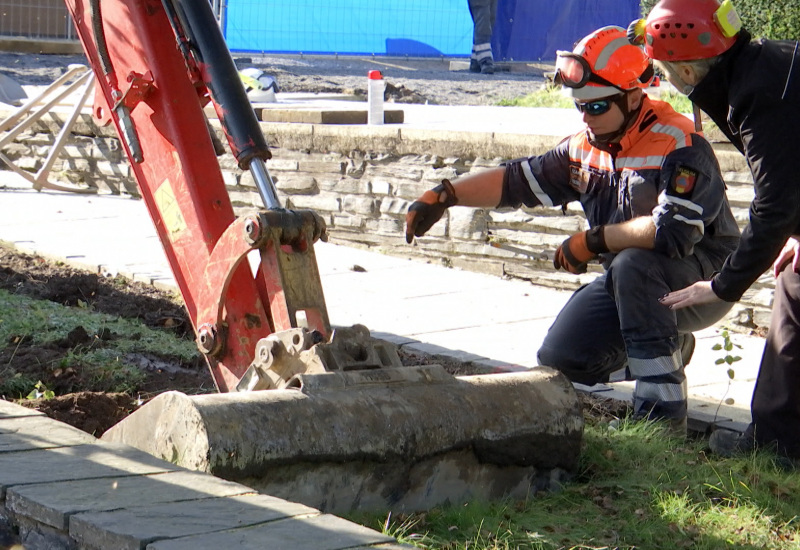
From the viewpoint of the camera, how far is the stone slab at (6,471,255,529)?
2520 millimetres

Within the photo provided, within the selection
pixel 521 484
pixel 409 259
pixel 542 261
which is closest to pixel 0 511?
pixel 521 484

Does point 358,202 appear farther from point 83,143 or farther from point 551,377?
point 551,377

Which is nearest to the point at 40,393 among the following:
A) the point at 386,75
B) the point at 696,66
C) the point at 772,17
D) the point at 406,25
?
the point at 696,66

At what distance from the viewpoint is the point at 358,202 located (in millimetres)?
8352

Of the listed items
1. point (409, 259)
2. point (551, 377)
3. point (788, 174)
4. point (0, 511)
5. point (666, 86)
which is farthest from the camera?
point (666, 86)

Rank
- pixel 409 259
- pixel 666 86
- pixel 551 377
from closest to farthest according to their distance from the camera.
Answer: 1. pixel 551 377
2. pixel 409 259
3. pixel 666 86

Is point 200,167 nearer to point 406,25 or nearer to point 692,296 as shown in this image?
point 692,296

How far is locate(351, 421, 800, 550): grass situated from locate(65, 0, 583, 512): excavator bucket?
0.15 meters

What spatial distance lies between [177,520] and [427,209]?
238cm

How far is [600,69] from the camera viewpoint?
173 inches

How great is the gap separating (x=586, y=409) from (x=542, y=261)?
2.64 m

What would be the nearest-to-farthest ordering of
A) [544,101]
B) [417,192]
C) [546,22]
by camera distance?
1. [417,192]
2. [544,101]
3. [546,22]

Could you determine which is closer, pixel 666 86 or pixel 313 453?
pixel 313 453

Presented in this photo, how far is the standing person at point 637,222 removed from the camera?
4.30 m
